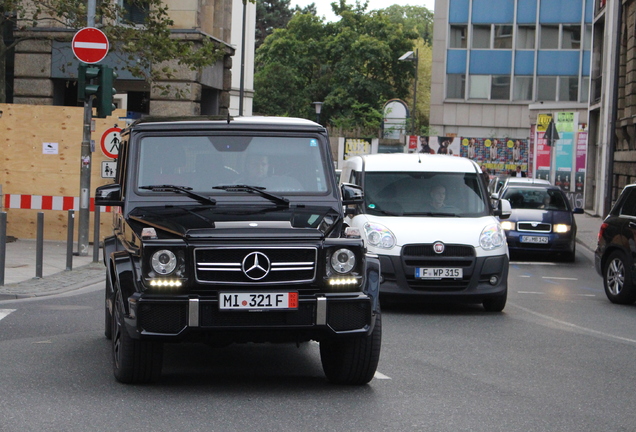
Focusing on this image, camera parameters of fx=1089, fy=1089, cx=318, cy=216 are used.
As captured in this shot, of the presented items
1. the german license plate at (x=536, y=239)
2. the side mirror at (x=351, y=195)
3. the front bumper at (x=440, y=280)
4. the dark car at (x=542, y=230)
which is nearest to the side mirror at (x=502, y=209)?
the front bumper at (x=440, y=280)

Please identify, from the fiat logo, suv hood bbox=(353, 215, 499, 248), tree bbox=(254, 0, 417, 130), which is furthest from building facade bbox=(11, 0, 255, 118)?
tree bbox=(254, 0, 417, 130)

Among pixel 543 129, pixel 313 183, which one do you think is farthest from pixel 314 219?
pixel 543 129

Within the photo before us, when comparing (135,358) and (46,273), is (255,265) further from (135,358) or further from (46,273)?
(46,273)

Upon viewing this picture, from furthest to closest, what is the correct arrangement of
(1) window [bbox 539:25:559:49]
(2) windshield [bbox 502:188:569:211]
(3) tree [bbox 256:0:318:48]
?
(3) tree [bbox 256:0:318:48]
(1) window [bbox 539:25:559:49]
(2) windshield [bbox 502:188:569:211]

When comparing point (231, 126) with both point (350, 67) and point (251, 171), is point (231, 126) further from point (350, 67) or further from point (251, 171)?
point (350, 67)

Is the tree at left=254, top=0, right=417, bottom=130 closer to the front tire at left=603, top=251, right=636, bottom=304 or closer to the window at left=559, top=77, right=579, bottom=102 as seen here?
the window at left=559, top=77, right=579, bottom=102

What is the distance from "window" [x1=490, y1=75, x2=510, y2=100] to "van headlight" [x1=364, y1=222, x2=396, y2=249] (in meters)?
59.8

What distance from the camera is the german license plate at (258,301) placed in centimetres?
689

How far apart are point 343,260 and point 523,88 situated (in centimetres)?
6578

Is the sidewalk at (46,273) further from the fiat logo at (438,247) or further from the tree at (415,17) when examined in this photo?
the tree at (415,17)

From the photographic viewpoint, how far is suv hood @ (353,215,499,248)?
12477mm

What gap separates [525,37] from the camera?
232 feet

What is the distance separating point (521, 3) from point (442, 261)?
60305 millimetres

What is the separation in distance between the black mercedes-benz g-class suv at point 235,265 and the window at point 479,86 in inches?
2530
